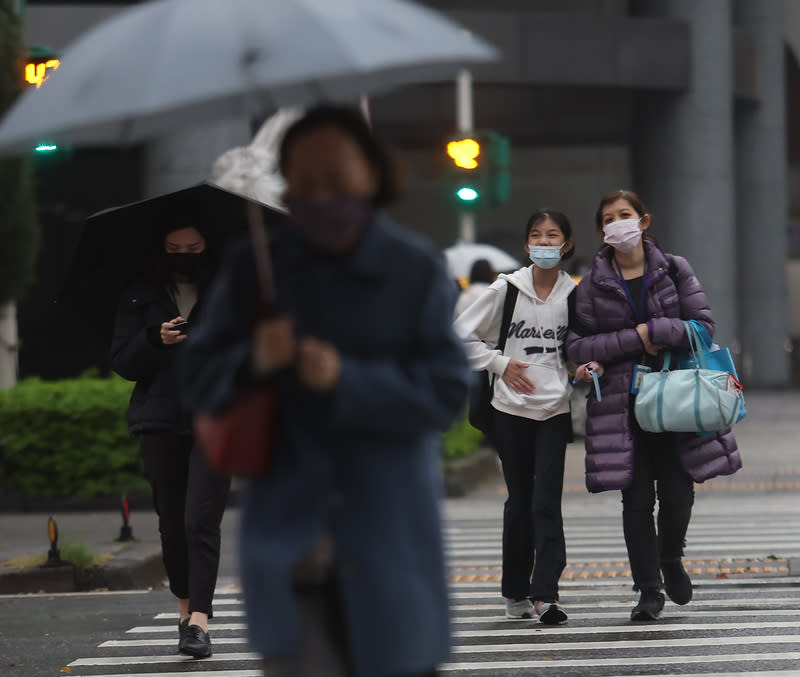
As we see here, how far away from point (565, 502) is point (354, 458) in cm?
1161

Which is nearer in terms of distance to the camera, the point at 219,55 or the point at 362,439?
the point at 362,439

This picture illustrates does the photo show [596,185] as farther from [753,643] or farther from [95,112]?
[95,112]

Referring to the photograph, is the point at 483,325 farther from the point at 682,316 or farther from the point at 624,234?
the point at 682,316

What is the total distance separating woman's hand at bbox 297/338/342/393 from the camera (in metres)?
3.24

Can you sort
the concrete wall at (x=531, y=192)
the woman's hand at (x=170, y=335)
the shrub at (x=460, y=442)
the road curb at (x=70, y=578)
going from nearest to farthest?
1. the woman's hand at (x=170, y=335)
2. the road curb at (x=70, y=578)
3. the shrub at (x=460, y=442)
4. the concrete wall at (x=531, y=192)

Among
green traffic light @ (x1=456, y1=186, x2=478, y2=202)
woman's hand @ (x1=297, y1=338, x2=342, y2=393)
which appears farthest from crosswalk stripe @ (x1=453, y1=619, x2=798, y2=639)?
green traffic light @ (x1=456, y1=186, x2=478, y2=202)

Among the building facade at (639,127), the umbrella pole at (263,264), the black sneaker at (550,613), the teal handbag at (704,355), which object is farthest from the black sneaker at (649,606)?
the building facade at (639,127)

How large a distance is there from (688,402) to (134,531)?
5.97 m

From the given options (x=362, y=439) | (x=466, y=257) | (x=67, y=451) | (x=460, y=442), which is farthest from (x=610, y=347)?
(x=466, y=257)

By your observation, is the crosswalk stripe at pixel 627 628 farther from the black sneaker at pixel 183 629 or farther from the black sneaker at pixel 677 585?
the black sneaker at pixel 183 629

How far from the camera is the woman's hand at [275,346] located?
10.6 ft

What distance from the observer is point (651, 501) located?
7.41 meters

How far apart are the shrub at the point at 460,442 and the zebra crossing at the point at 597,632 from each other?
17.8 ft

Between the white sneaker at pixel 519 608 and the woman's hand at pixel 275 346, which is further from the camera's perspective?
the white sneaker at pixel 519 608
